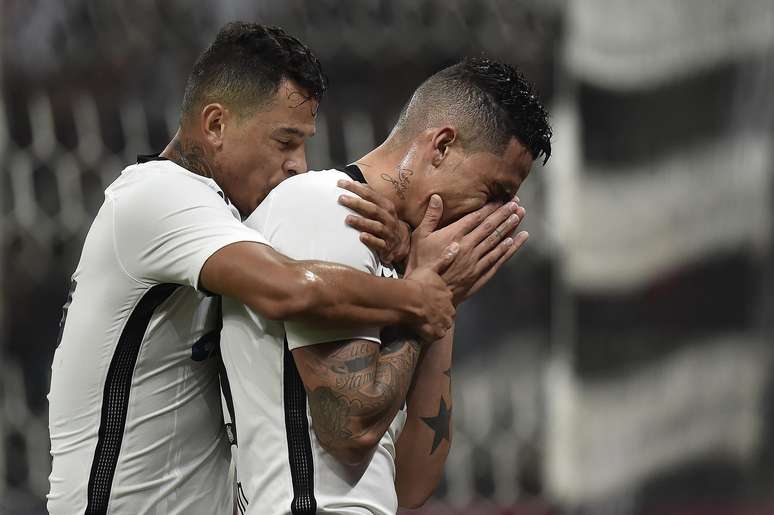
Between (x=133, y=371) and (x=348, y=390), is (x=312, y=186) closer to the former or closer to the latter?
(x=348, y=390)

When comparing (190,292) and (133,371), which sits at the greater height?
(190,292)

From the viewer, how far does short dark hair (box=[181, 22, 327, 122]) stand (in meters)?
2.26

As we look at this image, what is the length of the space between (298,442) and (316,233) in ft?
1.18

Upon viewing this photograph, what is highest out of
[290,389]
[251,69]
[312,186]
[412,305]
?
[251,69]

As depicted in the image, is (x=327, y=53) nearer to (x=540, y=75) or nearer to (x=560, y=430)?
(x=540, y=75)

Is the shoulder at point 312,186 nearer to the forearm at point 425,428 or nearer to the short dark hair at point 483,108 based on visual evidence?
the short dark hair at point 483,108

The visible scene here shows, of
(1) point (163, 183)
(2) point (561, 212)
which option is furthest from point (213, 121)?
(2) point (561, 212)

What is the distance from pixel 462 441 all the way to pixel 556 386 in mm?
476

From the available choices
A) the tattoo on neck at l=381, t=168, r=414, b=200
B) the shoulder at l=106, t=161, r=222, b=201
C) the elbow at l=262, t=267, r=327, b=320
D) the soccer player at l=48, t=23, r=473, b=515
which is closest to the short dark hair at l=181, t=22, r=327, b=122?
the soccer player at l=48, t=23, r=473, b=515

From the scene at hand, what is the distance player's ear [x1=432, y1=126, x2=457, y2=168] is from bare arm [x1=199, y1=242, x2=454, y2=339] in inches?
12.4

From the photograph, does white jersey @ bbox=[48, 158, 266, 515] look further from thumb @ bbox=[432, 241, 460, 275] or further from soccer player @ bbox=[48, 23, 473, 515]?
Result: thumb @ bbox=[432, 241, 460, 275]

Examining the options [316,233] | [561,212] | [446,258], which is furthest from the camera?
[561,212]

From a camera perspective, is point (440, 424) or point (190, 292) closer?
point (190, 292)

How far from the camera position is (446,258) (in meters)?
2.04
